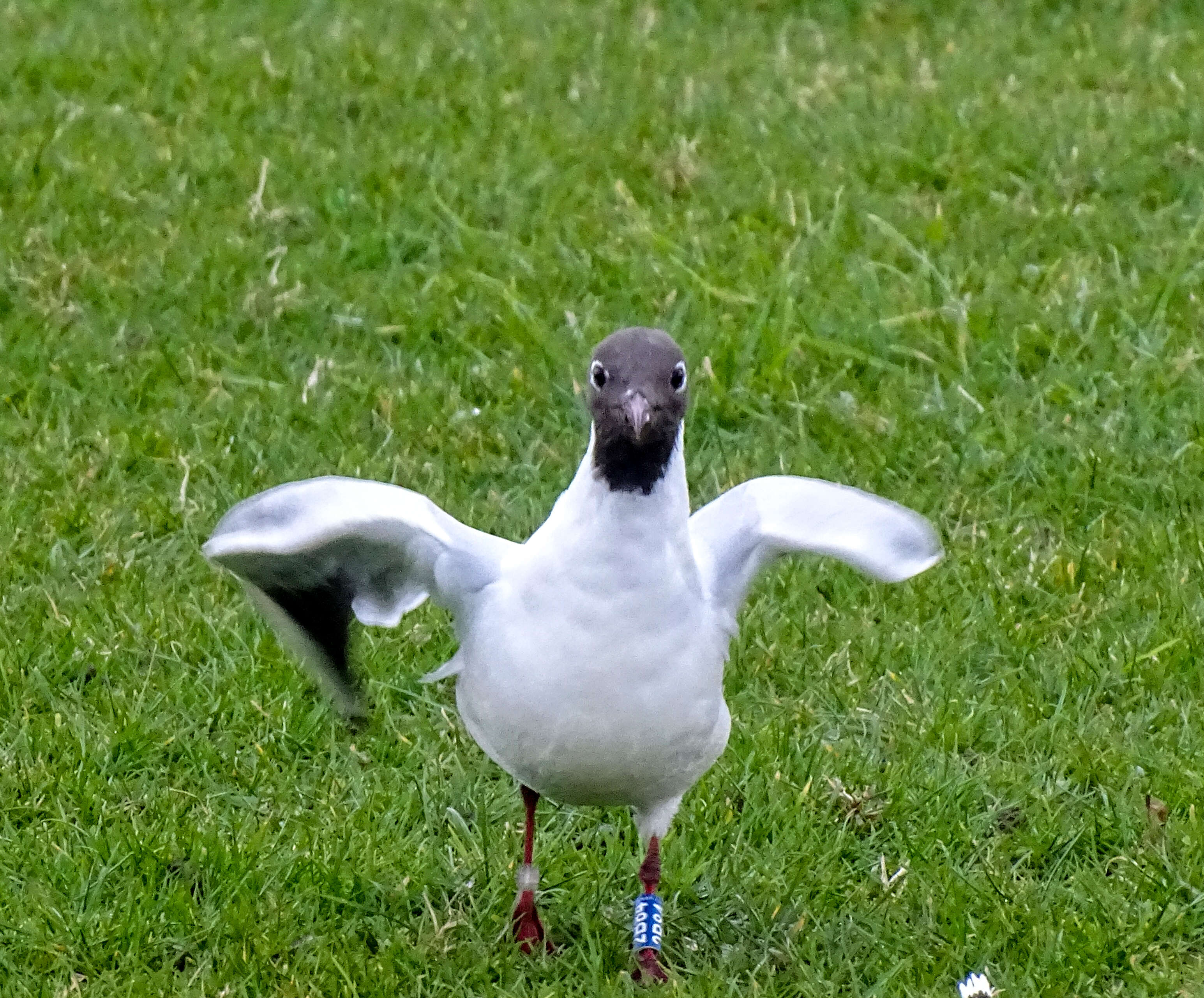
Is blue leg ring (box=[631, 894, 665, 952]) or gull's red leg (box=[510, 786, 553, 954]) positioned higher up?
blue leg ring (box=[631, 894, 665, 952])

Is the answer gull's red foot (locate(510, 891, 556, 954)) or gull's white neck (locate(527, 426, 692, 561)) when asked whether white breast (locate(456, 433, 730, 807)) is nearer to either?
gull's white neck (locate(527, 426, 692, 561))

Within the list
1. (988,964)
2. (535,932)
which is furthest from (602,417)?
(988,964)

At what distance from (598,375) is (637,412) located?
0.15m

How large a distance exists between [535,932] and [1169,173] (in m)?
4.52

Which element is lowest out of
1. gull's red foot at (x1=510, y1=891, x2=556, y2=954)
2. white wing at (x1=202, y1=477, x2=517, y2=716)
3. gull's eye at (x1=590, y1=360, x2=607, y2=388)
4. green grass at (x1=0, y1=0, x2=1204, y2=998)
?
green grass at (x1=0, y1=0, x2=1204, y2=998)

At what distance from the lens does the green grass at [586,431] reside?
4.20 metres

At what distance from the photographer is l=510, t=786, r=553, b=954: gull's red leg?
4.07 metres

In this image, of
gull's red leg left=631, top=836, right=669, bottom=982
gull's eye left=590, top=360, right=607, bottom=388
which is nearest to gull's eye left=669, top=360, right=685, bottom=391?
gull's eye left=590, top=360, right=607, bottom=388

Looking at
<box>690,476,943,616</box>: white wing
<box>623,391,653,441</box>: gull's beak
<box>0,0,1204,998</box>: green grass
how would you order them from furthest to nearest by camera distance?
<box>0,0,1204,998</box>: green grass
<box>690,476,943,616</box>: white wing
<box>623,391,653,441</box>: gull's beak

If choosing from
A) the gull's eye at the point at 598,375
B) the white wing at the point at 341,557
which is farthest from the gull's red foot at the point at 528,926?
the gull's eye at the point at 598,375

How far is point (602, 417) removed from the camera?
140 inches

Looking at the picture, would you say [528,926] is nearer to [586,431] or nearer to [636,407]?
[636,407]

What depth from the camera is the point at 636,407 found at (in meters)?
3.49

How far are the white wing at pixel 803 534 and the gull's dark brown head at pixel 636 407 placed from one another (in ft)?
0.91
